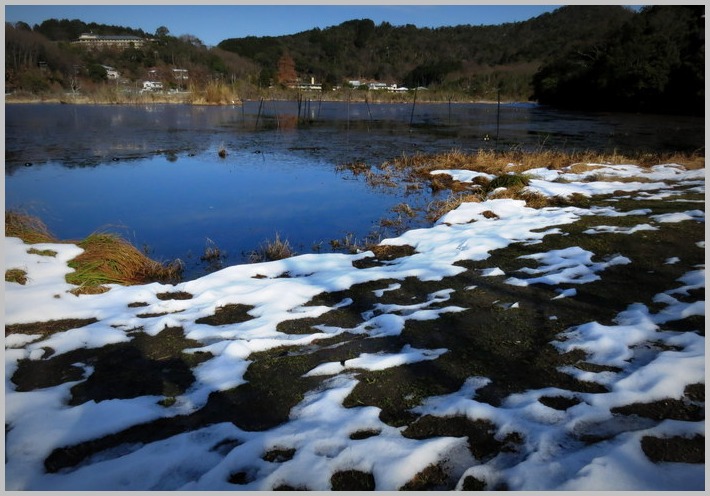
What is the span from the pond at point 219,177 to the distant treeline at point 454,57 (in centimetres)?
1014

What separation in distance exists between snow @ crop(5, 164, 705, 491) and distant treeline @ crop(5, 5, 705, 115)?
26.2 metres

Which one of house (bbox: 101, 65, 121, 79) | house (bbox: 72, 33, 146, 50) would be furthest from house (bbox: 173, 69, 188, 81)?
house (bbox: 72, 33, 146, 50)

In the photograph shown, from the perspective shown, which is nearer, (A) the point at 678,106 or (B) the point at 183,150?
(B) the point at 183,150

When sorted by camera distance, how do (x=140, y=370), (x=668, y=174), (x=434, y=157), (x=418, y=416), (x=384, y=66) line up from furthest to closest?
(x=384, y=66), (x=434, y=157), (x=668, y=174), (x=140, y=370), (x=418, y=416)

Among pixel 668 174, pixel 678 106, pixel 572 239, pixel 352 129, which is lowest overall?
pixel 572 239

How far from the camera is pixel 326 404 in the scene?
2.74 meters

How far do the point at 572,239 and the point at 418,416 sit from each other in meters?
4.58

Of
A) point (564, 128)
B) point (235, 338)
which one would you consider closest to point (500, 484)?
point (235, 338)

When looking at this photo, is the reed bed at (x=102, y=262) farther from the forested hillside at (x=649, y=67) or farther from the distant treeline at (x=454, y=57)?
the forested hillside at (x=649, y=67)

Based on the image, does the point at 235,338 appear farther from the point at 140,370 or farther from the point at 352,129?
the point at 352,129

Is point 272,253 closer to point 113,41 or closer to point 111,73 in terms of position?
point 111,73

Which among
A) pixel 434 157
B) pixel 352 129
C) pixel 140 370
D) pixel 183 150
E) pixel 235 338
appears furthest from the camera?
pixel 352 129

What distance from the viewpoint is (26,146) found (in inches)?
669

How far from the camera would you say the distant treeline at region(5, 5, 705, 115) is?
38.4 metres
